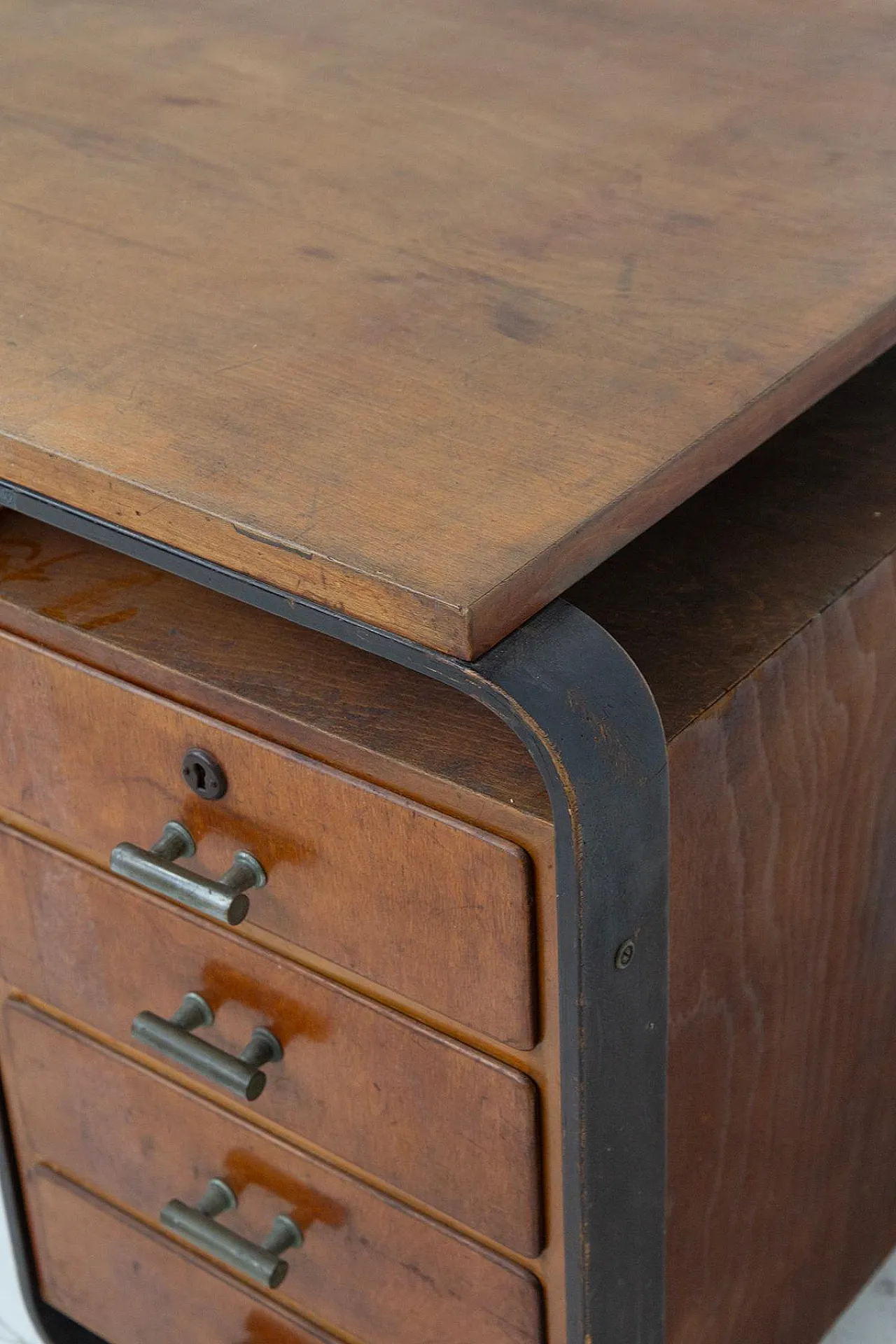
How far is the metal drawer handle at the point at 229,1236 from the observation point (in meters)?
0.83

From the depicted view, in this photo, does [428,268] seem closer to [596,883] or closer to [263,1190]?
[596,883]

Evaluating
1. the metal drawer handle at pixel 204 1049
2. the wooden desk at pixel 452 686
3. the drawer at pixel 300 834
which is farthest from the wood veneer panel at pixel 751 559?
the metal drawer handle at pixel 204 1049

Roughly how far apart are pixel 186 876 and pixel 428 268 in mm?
292

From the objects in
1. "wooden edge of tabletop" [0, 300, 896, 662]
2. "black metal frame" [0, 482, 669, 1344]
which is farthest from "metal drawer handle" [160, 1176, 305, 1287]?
"wooden edge of tabletop" [0, 300, 896, 662]

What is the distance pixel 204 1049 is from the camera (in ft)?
2.54

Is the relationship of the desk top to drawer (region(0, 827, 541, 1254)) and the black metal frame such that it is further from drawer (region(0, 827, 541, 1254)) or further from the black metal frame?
drawer (region(0, 827, 541, 1254))

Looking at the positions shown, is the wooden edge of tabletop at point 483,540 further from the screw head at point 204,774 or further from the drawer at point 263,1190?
the drawer at point 263,1190

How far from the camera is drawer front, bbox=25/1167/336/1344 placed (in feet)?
2.99

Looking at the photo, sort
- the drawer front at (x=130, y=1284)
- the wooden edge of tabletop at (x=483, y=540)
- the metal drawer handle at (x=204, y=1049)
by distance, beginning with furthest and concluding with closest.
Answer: the drawer front at (x=130, y=1284)
the metal drawer handle at (x=204, y=1049)
the wooden edge of tabletop at (x=483, y=540)

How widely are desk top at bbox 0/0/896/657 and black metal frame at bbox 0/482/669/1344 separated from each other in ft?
0.04

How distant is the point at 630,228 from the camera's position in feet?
2.55

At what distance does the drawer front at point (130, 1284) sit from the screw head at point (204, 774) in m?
0.33

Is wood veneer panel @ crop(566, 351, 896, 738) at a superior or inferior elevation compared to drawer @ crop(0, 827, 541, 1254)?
superior

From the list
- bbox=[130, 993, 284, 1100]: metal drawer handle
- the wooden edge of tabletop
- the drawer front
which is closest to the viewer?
the wooden edge of tabletop
